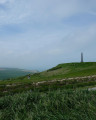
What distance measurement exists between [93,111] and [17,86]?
14.0m

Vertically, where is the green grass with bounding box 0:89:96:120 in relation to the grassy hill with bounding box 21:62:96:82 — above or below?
below

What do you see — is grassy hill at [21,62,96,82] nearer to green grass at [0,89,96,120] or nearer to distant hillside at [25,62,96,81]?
distant hillside at [25,62,96,81]

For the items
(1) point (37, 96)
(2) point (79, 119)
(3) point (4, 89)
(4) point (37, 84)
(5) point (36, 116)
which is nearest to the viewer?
(2) point (79, 119)

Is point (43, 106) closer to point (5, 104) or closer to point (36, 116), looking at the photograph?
point (36, 116)

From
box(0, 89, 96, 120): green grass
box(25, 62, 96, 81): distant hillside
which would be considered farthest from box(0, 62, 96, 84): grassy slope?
Answer: box(0, 89, 96, 120): green grass

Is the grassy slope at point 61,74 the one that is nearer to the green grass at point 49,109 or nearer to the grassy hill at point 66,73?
the grassy hill at point 66,73

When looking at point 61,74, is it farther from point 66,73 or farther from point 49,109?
point 49,109

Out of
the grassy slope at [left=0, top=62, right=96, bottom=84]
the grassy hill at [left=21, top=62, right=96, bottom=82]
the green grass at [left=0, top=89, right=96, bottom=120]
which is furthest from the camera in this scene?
the grassy hill at [left=21, top=62, right=96, bottom=82]

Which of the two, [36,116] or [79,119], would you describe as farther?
[36,116]

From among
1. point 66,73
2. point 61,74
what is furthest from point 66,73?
point 61,74

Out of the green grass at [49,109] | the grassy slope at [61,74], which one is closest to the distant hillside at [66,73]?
the grassy slope at [61,74]

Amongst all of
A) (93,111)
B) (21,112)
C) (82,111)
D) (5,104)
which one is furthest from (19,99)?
(93,111)

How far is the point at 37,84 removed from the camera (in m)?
18.9

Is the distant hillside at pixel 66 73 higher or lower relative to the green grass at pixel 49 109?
higher
